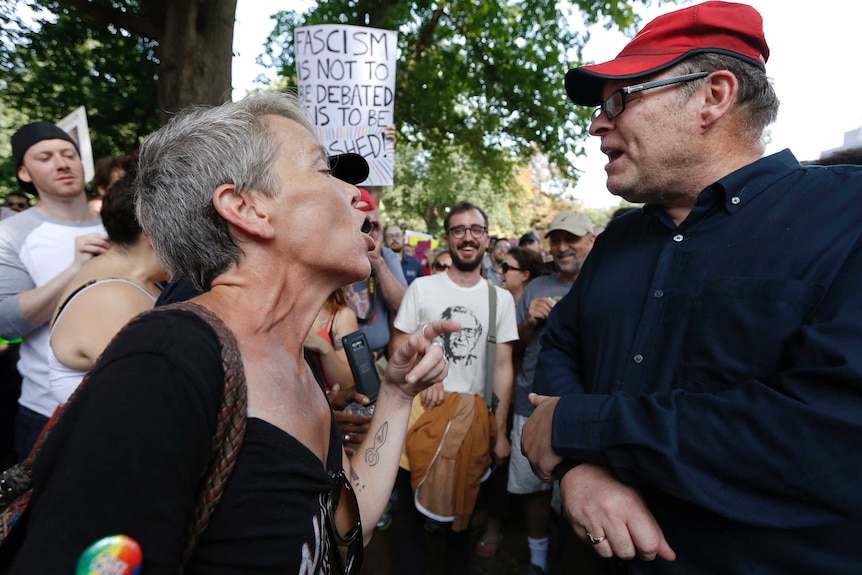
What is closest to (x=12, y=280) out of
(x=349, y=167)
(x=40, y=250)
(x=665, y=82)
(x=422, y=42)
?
(x=40, y=250)

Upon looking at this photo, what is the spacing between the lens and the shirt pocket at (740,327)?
3.99 ft

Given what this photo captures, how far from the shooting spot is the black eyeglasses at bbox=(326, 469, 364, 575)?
4.01 ft

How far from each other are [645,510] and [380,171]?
11.2ft

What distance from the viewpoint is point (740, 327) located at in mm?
1275

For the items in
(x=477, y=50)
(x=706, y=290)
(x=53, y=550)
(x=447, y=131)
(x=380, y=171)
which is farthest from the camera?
(x=447, y=131)

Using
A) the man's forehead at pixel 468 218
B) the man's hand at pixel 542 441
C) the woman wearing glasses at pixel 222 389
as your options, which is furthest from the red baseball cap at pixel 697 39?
the man's forehead at pixel 468 218

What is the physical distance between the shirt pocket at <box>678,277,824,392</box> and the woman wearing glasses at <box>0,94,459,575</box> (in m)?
0.66

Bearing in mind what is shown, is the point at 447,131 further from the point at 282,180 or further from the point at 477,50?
the point at 282,180

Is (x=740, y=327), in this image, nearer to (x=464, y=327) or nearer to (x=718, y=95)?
(x=718, y=95)

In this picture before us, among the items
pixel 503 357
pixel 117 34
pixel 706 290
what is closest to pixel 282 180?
pixel 706 290

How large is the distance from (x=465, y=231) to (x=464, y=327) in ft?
2.40

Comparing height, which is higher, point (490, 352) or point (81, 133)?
point (81, 133)

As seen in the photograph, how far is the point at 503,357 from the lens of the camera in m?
3.60

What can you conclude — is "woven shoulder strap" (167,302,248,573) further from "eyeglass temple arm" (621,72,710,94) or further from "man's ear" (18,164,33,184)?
"man's ear" (18,164,33,184)
